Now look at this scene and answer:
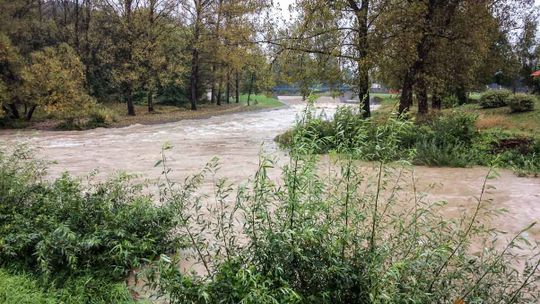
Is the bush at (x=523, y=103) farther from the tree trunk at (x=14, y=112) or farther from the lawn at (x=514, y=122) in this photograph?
the tree trunk at (x=14, y=112)

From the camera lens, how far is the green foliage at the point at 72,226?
404cm

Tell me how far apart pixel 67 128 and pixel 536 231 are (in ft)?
59.5

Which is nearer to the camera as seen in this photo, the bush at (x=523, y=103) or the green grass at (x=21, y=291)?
the green grass at (x=21, y=291)

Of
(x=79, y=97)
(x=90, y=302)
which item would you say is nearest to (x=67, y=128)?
(x=79, y=97)

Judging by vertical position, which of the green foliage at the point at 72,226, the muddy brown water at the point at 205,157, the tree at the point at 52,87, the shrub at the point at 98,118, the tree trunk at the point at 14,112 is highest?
the tree at the point at 52,87

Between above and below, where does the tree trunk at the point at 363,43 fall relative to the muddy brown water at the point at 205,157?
above

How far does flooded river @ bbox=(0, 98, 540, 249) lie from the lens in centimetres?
719

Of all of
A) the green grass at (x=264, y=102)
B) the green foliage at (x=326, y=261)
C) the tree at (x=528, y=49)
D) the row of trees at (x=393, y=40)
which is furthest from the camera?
the green grass at (x=264, y=102)

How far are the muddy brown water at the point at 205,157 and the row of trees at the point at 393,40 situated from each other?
3828 millimetres

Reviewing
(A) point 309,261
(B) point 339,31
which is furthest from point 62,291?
(B) point 339,31

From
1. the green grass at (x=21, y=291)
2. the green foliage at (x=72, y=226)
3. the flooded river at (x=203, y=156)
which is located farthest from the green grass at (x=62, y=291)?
the flooded river at (x=203, y=156)

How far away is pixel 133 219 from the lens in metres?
4.59

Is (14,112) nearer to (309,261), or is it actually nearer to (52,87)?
(52,87)

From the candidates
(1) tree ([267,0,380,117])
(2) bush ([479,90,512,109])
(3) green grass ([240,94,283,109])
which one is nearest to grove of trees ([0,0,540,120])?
(1) tree ([267,0,380,117])
